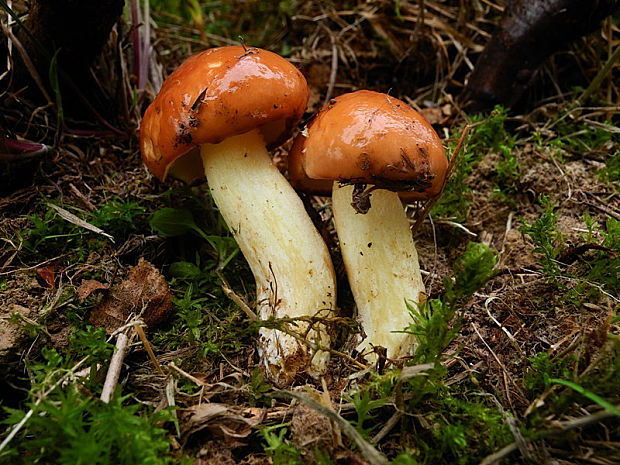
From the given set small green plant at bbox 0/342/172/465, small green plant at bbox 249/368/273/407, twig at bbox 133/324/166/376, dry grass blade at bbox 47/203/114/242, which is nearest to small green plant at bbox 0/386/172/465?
small green plant at bbox 0/342/172/465

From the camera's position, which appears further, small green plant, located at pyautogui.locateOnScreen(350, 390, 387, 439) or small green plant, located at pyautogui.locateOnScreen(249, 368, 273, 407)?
small green plant, located at pyautogui.locateOnScreen(249, 368, 273, 407)

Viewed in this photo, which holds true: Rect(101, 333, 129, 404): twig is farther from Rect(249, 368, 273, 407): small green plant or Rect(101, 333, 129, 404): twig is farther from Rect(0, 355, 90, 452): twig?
Rect(249, 368, 273, 407): small green plant

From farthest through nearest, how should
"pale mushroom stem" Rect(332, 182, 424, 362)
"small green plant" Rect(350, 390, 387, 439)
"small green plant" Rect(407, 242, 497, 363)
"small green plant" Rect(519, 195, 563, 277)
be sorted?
"small green plant" Rect(519, 195, 563, 277) → "pale mushroom stem" Rect(332, 182, 424, 362) → "small green plant" Rect(350, 390, 387, 439) → "small green plant" Rect(407, 242, 497, 363)

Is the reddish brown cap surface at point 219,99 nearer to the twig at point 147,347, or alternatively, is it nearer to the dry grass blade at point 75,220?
the dry grass blade at point 75,220

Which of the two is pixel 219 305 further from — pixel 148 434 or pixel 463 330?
pixel 463 330

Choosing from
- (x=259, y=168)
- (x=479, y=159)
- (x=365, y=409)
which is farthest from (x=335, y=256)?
(x=479, y=159)

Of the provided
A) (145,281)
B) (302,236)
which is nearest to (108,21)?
(145,281)
